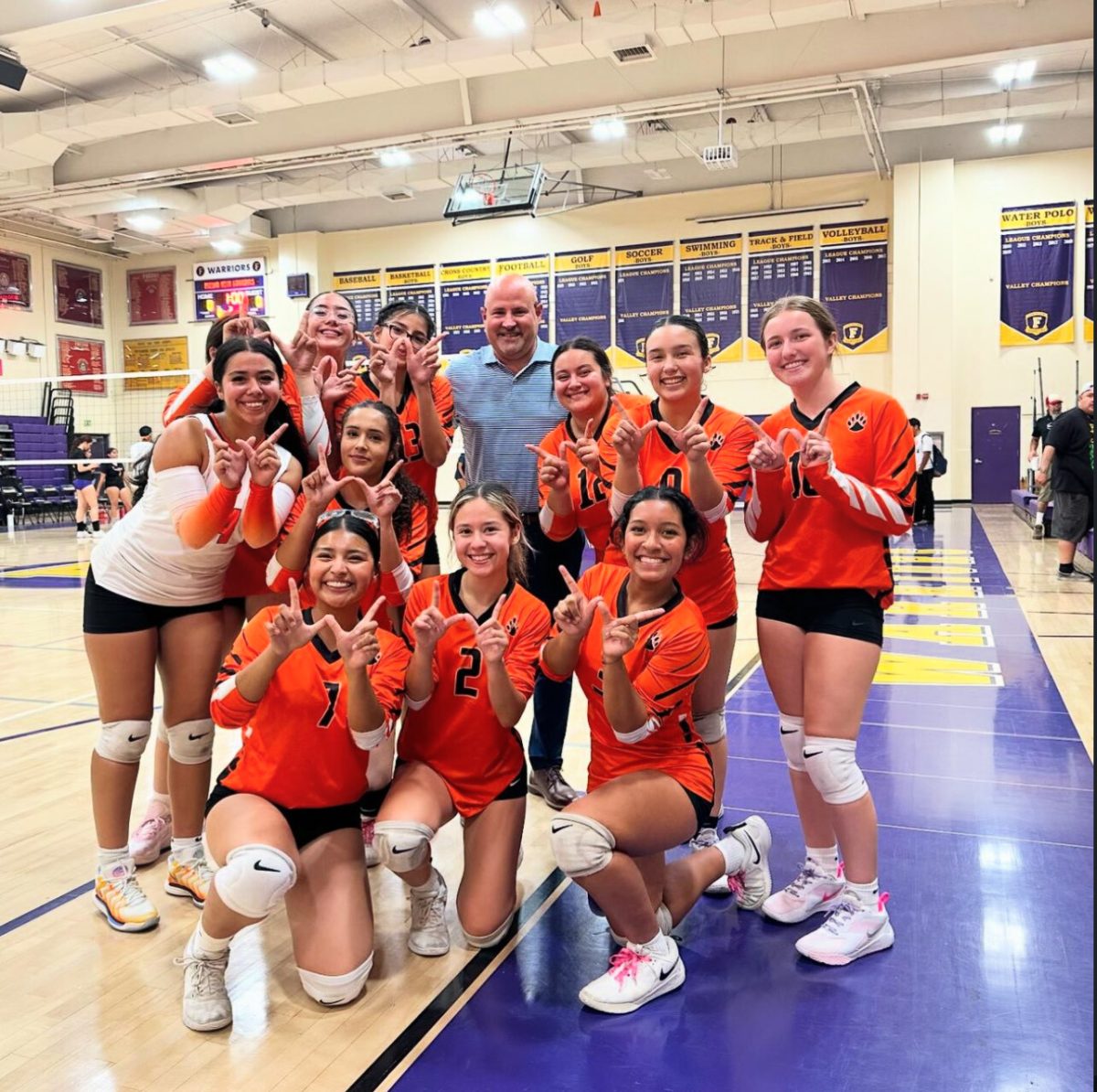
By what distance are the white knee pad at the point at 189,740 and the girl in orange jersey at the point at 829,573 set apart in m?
1.62

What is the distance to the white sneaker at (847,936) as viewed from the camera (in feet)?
7.91

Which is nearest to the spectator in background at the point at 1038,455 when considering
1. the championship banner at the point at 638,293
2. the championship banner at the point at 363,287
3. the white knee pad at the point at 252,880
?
the championship banner at the point at 638,293

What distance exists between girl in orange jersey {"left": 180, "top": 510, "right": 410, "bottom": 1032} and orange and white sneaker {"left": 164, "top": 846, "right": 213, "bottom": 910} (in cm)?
36

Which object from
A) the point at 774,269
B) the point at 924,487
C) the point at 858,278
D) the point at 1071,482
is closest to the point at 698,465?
the point at 1071,482

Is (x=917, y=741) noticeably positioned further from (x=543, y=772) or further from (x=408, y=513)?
(x=408, y=513)

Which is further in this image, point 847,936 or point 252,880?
point 847,936

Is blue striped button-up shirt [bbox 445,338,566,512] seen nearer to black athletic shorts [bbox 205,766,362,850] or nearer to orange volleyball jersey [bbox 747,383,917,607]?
orange volleyball jersey [bbox 747,383,917,607]

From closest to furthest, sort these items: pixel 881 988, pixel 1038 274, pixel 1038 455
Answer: pixel 881 988 → pixel 1038 455 → pixel 1038 274

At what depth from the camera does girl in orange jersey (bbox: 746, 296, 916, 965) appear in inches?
96.2

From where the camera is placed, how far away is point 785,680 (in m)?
2.62

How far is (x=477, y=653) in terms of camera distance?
2660 mm

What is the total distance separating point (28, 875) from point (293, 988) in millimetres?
1235

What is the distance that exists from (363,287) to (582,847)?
790 inches

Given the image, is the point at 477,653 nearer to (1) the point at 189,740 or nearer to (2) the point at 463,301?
(1) the point at 189,740
